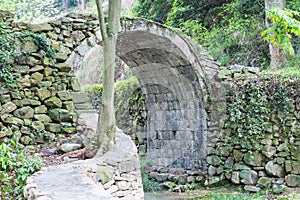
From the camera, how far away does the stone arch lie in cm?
725

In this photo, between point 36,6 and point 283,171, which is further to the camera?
point 36,6

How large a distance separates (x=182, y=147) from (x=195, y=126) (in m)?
0.60

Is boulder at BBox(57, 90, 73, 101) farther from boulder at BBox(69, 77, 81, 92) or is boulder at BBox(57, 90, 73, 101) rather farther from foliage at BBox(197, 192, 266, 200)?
foliage at BBox(197, 192, 266, 200)

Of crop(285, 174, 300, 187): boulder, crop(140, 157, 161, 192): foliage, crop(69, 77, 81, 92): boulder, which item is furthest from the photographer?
crop(140, 157, 161, 192): foliage

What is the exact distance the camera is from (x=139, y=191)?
13.3ft

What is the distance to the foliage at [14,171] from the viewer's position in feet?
10.8

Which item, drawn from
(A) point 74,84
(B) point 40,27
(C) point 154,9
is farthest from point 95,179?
(C) point 154,9

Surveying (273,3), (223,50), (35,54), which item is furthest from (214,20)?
(35,54)

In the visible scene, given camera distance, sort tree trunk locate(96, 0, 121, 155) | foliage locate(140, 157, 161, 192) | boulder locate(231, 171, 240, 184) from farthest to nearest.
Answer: foliage locate(140, 157, 161, 192), boulder locate(231, 171, 240, 184), tree trunk locate(96, 0, 121, 155)

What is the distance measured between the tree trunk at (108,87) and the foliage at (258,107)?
12.7 feet

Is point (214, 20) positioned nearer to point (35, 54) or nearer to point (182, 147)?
point (182, 147)

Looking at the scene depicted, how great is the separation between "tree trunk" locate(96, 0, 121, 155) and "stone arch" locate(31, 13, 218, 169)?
2.01 m

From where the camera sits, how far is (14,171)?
355cm

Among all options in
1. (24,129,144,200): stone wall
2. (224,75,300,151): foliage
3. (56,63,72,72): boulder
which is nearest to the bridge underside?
(224,75,300,151): foliage
